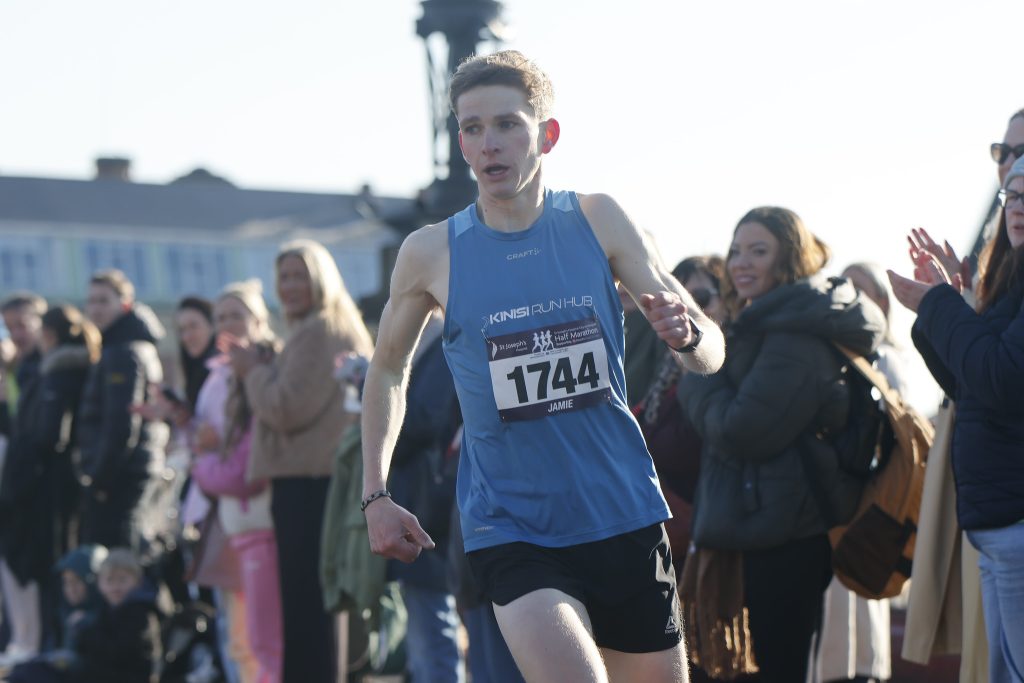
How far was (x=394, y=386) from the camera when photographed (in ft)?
15.7

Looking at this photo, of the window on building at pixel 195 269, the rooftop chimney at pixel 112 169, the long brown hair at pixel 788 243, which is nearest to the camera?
the long brown hair at pixel 788 243

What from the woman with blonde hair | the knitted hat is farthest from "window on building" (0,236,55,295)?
the knitted hat

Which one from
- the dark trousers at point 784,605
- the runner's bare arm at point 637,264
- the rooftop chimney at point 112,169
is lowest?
the dark trousers at point 784,605

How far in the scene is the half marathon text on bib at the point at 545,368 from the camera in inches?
174

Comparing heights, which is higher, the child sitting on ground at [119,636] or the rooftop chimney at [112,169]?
the rooftop chimney at [112,169]

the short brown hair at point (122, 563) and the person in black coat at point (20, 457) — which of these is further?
the person in black coat at point (20, 457)

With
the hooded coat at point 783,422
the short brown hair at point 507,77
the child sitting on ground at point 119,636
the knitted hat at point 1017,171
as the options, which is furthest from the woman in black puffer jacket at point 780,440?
the child sitting on ground at point 119,636

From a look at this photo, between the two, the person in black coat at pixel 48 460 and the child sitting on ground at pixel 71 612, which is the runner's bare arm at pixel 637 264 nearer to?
the child sitting on ground at pixel 71 612

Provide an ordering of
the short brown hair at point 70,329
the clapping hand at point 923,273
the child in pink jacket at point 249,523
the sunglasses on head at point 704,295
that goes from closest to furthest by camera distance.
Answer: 1. the clapping hand at point 923,273
2. the sunglasses on head at point 704,295
3. the child in pink jacket at point 249,523
4. the short brown hair at point 70,329

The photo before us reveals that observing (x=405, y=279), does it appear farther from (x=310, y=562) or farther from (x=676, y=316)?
(x=310, y=562)

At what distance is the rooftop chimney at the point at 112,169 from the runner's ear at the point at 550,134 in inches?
3116

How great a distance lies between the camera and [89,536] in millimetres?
10516

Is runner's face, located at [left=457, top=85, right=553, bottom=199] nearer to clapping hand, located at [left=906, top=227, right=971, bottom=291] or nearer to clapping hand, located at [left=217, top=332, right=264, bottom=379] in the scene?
clapping hand, located at [left=906, top=227, right=971, bottom=291]

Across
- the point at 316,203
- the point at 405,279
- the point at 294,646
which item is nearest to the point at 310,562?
the point at 294,646
